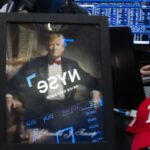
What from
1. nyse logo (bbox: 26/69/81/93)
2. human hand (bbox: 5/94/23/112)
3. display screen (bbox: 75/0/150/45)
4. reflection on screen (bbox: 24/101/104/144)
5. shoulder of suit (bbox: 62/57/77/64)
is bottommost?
reflection on screen (bbox: 24/101/104/144)

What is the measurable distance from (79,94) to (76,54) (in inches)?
3.2

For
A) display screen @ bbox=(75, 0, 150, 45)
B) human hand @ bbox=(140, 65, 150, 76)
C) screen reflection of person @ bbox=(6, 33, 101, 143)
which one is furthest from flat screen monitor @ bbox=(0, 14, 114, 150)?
display screen @ bbox=(75, 0, 150, 45)

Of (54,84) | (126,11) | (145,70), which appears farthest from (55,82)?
(126,11)

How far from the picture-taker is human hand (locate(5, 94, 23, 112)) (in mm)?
704

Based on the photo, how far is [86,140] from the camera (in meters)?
0.71

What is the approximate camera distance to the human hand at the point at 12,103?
0.70m

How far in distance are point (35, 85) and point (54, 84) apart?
0.12 feet

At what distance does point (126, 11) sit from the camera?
2.40 m

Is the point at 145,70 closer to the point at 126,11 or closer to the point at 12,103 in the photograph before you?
the point at 12,103

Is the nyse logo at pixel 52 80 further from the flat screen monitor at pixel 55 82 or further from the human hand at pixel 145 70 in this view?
the human hand at pixel 145 70

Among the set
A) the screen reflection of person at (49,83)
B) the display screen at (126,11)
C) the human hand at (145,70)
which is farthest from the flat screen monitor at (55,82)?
the display screen at (126,11)

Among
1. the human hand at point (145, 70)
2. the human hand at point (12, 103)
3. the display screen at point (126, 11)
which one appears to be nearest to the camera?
the human hand at point (12, 103)

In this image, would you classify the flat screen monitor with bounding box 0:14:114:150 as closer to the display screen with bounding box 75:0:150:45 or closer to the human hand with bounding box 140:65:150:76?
the human hand with bounding box 140:65:150:76

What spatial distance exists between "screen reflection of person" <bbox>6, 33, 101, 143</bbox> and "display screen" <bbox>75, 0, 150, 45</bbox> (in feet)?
5.58
